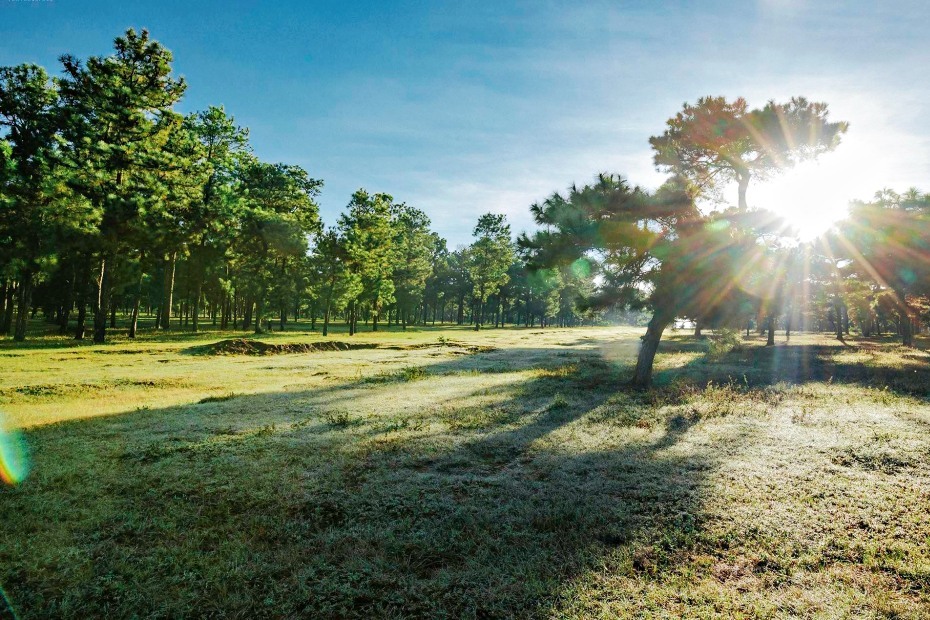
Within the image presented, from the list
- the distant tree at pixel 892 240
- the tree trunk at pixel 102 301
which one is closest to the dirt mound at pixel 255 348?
the tree trunk at pixel 102 301

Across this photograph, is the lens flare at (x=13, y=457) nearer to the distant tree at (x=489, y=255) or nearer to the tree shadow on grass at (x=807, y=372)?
the tree shadow on grass at (x=807, y=372)

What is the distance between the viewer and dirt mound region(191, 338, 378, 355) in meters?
28.0

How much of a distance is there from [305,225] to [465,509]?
160 feet

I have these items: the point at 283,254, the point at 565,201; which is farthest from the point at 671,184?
the point at 283,254

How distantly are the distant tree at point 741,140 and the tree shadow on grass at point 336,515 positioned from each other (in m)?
14.9

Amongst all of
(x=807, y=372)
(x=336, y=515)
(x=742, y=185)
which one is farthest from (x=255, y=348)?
(x=807, y=372)

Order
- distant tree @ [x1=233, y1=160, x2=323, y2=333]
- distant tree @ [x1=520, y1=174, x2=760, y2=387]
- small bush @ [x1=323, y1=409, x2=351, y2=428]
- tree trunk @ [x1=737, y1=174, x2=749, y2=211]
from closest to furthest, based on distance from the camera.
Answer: small bush @ [x1=323, y1=409, x2=351, y2=428] < distant tree @ [x1=520, y1=174, x2=760, y2=387] < tree trunk @ [x1=737, y1=174, x2=749, y2=211] < distant tree @ [x1=233, y1=160, x2=323, y2=333]

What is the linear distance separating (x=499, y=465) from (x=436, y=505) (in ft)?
7.02

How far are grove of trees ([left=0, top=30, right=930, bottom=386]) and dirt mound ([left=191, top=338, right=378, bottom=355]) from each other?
8634mm

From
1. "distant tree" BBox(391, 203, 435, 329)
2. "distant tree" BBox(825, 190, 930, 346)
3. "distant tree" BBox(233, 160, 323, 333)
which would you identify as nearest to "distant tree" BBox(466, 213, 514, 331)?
"distant tree" BBox(391, 203, 435, 329)

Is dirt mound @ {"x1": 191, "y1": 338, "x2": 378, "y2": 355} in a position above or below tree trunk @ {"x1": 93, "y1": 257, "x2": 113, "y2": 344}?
below

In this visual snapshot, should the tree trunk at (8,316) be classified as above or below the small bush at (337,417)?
above

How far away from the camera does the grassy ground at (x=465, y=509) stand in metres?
4.37

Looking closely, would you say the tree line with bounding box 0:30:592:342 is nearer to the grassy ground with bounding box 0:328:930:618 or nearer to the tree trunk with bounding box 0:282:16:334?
the tree trunk with bounding box 0:282:16:334
